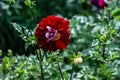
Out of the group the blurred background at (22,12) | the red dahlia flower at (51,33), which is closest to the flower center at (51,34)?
the red dahlia flower at (51,33)

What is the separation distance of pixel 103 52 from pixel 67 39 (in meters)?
0.21

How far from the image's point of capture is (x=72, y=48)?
2.53m

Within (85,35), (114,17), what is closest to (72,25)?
(85,35)

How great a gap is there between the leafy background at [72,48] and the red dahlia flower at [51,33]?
42 millimetres

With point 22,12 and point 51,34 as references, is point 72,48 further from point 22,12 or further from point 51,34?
point 22,12

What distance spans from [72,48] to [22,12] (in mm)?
912

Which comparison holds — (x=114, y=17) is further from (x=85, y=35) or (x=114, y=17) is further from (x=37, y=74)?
(x=37, y=74)

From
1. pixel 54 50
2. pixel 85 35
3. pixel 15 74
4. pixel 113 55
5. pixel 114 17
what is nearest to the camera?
pixel 54 50

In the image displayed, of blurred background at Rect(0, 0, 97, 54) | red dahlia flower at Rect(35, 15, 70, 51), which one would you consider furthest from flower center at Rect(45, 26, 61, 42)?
blurred background at Rect(0, 0, 97, 54)

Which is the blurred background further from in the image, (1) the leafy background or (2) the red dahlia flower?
(2) the red dahlia flower

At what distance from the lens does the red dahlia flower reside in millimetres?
1819

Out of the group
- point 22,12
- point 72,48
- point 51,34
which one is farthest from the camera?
point 22,12

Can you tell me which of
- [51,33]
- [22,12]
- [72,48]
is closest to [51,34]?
[51,33]

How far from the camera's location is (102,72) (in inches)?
78.2
